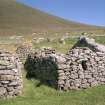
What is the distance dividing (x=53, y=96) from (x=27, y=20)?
5469 inches

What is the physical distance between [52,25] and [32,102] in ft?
444

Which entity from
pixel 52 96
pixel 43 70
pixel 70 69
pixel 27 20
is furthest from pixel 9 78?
pixel 27 20

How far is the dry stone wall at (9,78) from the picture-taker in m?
18.7

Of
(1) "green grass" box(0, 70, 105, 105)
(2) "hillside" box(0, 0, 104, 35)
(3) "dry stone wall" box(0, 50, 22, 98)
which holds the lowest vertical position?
(1) "green grass" box(0, 70, 105, 105)

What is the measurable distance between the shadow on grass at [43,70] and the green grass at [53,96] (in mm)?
540

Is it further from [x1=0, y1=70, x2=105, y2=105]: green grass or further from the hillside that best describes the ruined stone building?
the hillside

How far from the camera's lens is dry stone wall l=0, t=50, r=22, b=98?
18.7 meters

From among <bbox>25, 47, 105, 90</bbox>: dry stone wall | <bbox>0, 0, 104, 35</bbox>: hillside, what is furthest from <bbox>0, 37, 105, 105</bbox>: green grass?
<bbox>0, 0, 104, 35</bbox>: hillside

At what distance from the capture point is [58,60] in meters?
20.8

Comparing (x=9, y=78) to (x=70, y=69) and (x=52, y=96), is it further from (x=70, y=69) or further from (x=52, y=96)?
(x=70, y=69)

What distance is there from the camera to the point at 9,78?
18750mm

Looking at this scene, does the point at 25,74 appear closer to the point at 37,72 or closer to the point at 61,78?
the point at 37,72

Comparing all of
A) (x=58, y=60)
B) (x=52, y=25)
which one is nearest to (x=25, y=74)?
(x=58, y=60)

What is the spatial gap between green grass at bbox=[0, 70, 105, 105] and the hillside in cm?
11591
